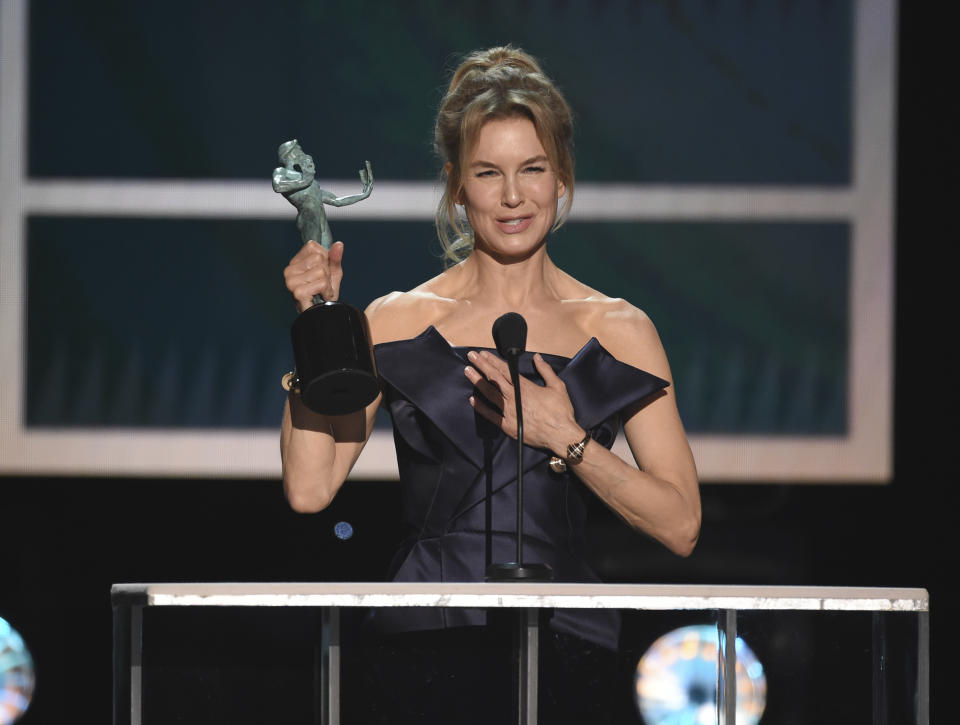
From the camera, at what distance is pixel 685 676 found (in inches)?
55.3

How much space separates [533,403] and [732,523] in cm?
168

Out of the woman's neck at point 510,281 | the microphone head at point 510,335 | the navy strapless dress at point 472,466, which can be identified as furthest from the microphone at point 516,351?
the woman's neck at point 510,281

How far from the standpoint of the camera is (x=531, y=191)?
79.0 inches

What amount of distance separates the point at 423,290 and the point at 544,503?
44 centimetres

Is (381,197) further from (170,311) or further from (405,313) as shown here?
(405,313)

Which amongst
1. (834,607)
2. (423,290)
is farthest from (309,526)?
(834,607)

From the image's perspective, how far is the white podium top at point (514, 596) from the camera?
1.35 meters

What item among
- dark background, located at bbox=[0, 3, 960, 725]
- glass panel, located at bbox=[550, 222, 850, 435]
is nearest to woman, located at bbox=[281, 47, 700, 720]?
glass panel, located at bbox=[550, 222, 850, 435]

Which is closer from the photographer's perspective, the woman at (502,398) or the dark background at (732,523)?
the woman at (502,398)

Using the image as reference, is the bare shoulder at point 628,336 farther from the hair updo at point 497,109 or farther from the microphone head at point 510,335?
the microphone head at point 510,335

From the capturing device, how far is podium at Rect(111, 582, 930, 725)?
53.5 inches

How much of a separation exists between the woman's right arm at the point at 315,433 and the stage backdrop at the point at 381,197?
1333mm

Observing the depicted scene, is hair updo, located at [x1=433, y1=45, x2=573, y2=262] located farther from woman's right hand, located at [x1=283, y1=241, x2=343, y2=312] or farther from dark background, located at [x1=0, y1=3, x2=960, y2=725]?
dark background, located at [x1=0, y1=3, x2=960, y2=725]

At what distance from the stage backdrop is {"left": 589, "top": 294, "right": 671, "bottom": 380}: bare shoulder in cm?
123
